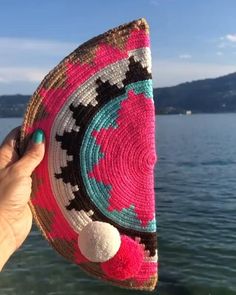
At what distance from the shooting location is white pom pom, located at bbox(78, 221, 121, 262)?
2.62 meters

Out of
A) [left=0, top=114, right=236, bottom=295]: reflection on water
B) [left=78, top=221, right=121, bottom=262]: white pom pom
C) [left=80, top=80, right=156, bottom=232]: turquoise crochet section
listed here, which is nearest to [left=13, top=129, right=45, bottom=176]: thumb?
[left=80, top=80, right=156, bottom=232]: turquoise crochet section

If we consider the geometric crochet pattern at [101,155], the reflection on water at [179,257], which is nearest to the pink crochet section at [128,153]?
the geometric crochet pattern at [101,155]

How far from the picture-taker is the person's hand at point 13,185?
2529mm

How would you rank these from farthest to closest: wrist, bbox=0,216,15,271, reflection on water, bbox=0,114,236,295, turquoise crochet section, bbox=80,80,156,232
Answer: reflection on water, bbox=0,114,236,295, turquoise crochet section, bbox=80,80,156,232, wrist, bbox=0,216,15,271

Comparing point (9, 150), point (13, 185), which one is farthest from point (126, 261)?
point (9, 150)

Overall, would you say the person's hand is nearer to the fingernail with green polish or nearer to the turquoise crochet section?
the fingernail with green polish

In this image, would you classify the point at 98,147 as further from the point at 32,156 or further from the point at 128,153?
the point at 32,156

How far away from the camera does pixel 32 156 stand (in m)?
2.56

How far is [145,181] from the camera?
277 cm

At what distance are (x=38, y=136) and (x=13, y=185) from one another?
9.8 inches

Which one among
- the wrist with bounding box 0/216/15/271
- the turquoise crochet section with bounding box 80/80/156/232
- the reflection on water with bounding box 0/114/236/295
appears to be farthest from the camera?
the reflection on water with bounding box 0/114/236/295

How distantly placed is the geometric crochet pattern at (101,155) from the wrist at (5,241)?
19 centimetres

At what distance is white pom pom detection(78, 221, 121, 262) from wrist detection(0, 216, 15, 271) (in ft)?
1.05

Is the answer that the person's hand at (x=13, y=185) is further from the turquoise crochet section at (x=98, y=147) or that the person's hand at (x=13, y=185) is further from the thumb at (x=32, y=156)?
the turquoise crochet section at (x=98, y=147)
